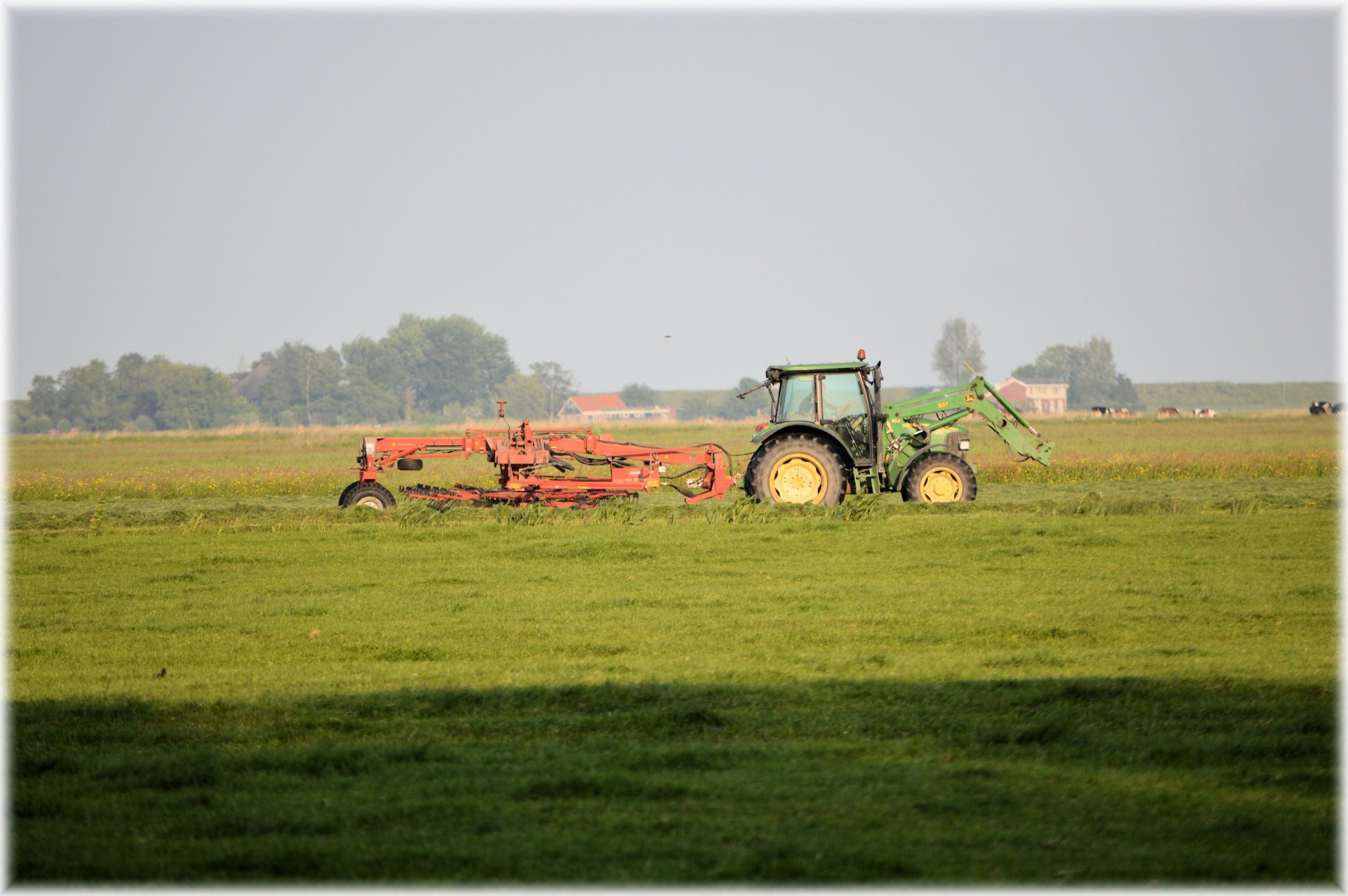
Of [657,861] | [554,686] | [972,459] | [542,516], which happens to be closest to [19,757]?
[554,686]

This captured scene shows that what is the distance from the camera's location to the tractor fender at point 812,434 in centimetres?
1869

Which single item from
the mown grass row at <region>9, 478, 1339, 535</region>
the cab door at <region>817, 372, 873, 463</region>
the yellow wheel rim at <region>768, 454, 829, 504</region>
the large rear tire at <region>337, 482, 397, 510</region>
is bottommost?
the mown grass row at <region>9, 478, 1339, 535</region>

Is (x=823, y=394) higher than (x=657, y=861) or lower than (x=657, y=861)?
higher

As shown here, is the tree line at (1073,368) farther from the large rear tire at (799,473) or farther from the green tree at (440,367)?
the large rear tire at (799,473)

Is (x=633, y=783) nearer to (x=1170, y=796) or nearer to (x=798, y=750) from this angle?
(x=798, y=750)

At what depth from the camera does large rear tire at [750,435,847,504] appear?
731 inches

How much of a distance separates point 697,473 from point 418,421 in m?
119

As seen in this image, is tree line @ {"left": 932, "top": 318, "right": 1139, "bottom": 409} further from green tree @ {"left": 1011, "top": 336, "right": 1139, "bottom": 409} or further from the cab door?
the cab door

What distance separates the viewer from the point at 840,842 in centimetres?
482

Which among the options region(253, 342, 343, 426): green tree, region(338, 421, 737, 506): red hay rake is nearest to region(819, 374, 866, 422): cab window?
region(338, 421, 737, 506): red hay rake

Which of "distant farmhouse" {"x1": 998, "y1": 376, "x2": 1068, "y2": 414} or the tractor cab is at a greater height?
"distant farmhouse" {"x1": 998, "y1": 376, "x2": 1068, "y2": 414}

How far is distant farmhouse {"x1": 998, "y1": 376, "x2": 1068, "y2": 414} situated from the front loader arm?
105153 millimetres

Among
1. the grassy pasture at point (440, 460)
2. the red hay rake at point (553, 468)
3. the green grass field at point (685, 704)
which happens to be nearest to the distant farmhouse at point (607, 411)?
the grassy pasture at point (440, 460)

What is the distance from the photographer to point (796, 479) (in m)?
18.8
